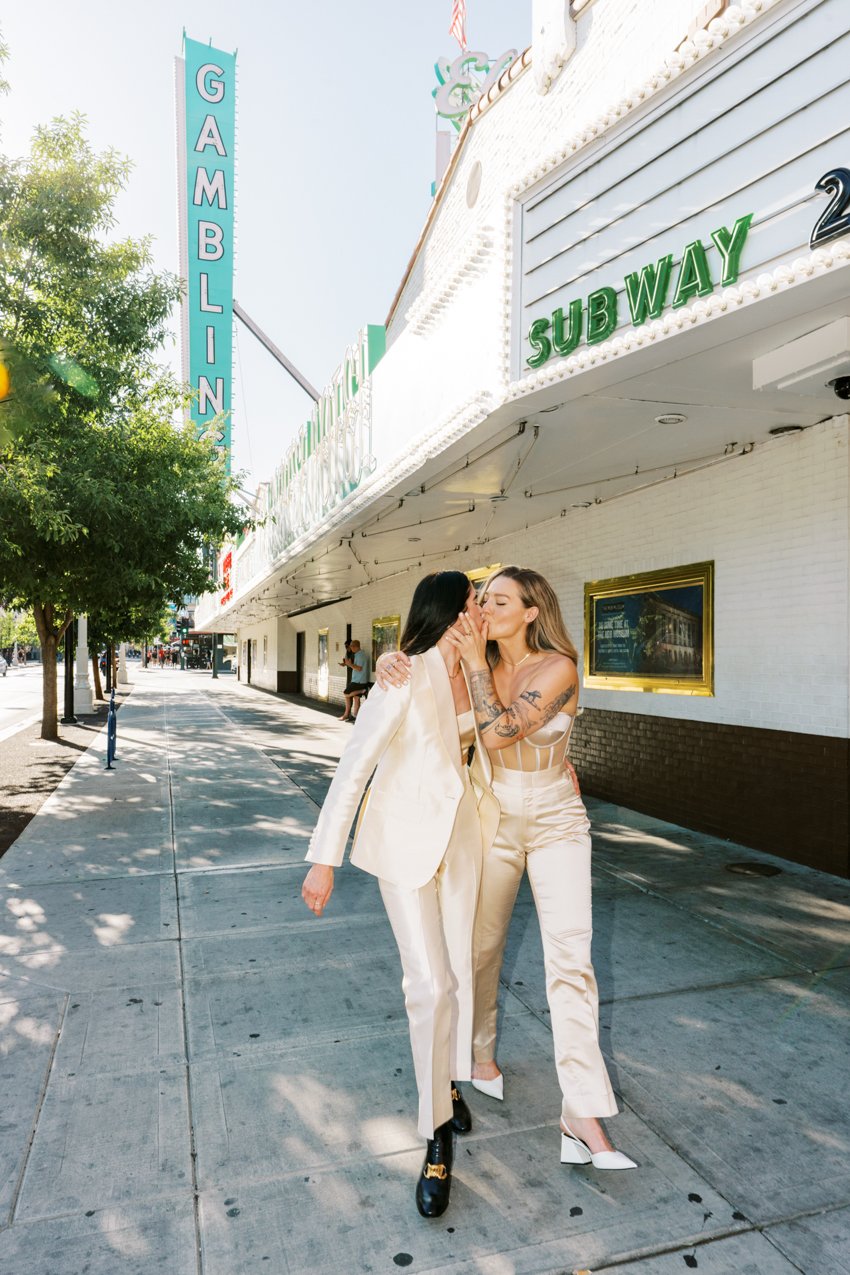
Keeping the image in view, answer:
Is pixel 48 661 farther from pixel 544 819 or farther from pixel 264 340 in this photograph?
pixel 264 340

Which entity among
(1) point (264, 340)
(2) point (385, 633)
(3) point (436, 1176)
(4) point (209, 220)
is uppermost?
(4) point (209, 220)

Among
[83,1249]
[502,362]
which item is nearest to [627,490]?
[502,362]

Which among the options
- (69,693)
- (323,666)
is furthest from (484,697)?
(323,666)

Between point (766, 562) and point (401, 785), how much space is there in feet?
18.6

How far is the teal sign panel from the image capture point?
28109 millimetres

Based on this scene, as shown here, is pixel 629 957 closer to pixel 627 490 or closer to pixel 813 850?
pixel 813 850

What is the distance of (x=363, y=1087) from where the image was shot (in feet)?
10.9

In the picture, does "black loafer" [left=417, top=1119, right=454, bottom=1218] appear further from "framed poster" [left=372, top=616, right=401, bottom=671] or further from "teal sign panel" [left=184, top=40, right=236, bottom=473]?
"teal sign panel" [left=184, top=40, right=236, bottom=473]

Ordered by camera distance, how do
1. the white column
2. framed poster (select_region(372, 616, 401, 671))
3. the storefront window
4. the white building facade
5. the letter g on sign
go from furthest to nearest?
the letter g on sign, the storefront window, the white column, framed poster (select_region(372, 616, 401, 671)), the white building facade

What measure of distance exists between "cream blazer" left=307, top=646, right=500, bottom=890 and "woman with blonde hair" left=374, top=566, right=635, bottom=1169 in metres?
0.14

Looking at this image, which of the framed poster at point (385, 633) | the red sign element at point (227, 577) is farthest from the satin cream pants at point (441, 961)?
the red sign element at point (227, 577)

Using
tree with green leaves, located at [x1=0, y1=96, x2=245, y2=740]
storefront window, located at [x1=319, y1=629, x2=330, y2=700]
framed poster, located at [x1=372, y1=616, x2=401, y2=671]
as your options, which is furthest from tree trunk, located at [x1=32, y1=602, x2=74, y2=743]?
storefront window, located at [x1=319, y1=629, x2=330, y2=700]

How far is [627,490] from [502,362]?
390 centimetres

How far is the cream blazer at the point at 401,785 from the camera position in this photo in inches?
105
